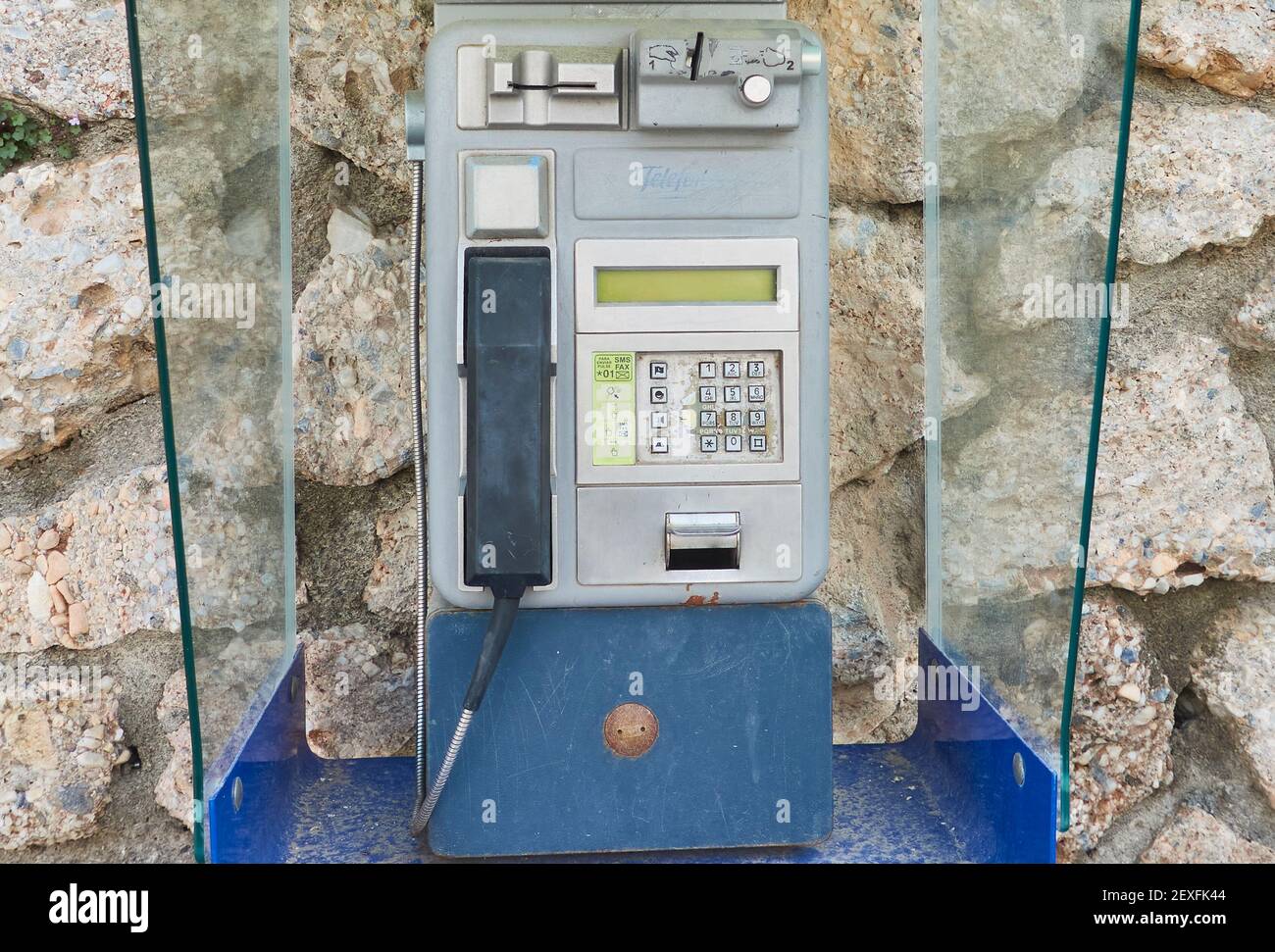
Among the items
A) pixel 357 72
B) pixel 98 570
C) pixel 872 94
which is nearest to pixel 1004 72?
pixel 872 94

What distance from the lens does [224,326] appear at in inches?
36.1

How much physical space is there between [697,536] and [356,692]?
1.48 feet

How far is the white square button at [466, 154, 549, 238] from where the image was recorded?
2.85 ft

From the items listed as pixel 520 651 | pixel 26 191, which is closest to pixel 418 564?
pixel 520 651

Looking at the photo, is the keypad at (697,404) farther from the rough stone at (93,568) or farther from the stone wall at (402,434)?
the rough stone at (93,568)

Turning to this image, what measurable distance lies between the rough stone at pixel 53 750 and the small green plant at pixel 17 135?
47 cm

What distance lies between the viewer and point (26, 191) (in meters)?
1.02

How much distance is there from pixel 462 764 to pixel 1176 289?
0.83m

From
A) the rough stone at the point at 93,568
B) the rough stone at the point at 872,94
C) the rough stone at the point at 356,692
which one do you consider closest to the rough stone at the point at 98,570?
the rough stone at the point at 93,568

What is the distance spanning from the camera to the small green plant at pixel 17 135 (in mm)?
1021

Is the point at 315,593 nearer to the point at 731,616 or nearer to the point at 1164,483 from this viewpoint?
the point at 731,616

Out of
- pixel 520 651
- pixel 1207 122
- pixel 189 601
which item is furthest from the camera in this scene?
pixel 1207 122

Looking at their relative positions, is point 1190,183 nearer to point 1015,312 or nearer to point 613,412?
point 1015,312

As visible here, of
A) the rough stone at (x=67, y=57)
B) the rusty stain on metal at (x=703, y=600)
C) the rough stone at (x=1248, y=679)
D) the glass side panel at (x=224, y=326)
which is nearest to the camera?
the glass side panel at (x=224, y=326)
